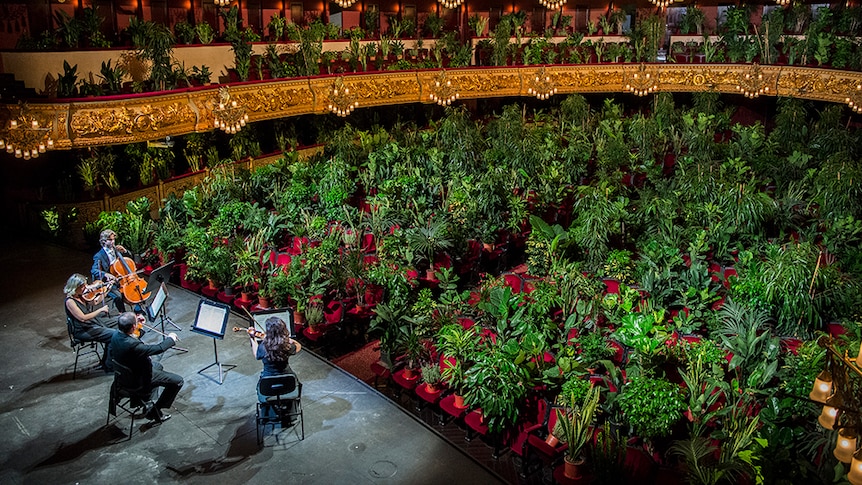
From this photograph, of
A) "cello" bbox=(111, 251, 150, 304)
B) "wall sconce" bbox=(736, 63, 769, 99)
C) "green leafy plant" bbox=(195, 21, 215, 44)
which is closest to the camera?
"cello" bbox=(111, 251, 150, 304)

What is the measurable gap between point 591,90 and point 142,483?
1796 cm

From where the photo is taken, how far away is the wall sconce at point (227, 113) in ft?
48.4

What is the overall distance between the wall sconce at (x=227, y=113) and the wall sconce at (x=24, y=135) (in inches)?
135

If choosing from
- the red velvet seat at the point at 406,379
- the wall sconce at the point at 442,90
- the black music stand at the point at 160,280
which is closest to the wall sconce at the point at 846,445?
the red velvet seat at the point at 406,379

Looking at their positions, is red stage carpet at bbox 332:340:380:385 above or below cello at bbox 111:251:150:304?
below

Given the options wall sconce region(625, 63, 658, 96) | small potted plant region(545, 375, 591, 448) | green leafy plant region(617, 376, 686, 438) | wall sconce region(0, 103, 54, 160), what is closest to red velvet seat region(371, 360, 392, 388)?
small potted plant region(545, 375, 591, 448)

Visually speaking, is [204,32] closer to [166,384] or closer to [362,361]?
[362,361]

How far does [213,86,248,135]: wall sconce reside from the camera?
1477 centimetres

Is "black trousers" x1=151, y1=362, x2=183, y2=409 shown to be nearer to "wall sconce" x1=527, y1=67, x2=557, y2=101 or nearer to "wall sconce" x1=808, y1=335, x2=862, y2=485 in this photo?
"wall sconce" x1=808, y1=335, x2=862, y2=485

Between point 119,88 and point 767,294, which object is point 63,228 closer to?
point 119,88

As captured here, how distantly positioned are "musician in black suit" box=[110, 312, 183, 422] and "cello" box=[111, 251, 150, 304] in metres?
1.88

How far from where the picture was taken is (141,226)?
38.2 ft

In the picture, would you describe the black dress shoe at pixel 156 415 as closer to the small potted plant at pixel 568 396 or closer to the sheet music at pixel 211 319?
the sheet music at pixel 211 319

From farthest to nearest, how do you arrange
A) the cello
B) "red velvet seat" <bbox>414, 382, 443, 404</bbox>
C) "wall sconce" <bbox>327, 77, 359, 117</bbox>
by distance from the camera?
"wall sconce" <bbox>327, 77, 359, 117</bbox> < the cello < "red velvet seat" <bbox>414, 382, 443, 404</bbox>
